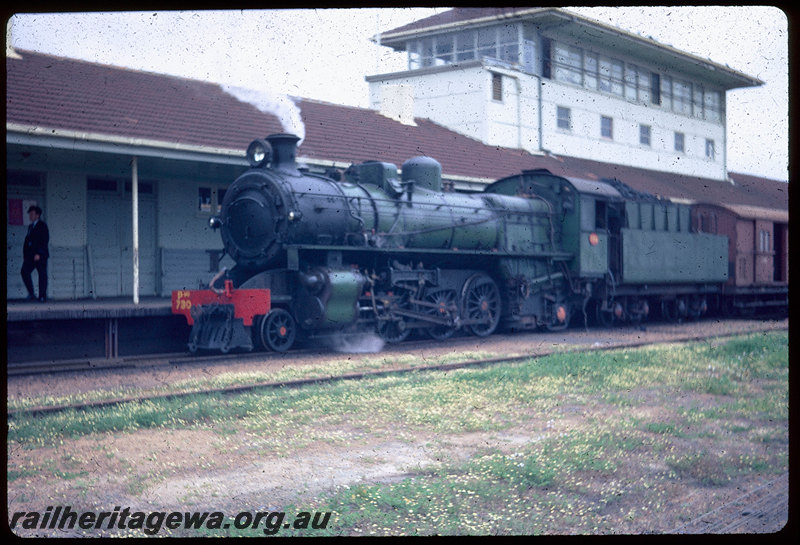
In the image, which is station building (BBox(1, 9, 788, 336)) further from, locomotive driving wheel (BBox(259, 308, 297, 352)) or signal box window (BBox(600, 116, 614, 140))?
locomotive driving wheel (BBox(259, 308, 297, 352))

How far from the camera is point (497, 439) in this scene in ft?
20.5

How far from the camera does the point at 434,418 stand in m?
6.88

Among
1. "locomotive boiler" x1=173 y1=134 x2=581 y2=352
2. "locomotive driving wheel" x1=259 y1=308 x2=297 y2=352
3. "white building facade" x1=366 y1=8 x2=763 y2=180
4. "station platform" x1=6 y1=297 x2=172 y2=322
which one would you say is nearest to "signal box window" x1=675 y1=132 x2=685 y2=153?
"white building facade" x1=366 y1=8 x2=763 y2=180

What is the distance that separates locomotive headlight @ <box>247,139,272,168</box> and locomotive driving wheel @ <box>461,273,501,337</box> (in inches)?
184

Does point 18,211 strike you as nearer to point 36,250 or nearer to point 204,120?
point 36,250

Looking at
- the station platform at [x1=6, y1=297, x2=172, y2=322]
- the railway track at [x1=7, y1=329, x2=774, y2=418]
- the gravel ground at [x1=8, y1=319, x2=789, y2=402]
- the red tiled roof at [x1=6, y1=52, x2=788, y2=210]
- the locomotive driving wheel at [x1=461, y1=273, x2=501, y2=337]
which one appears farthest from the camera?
the locomotive driving wheel at [x1=461, y1=273, x2=501, y2=337]

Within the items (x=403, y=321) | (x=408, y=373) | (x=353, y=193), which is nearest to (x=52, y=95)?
(x=353, y=193)

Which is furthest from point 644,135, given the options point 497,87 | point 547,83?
point 497,87

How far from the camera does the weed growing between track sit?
15.2 ft

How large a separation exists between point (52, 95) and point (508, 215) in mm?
8980

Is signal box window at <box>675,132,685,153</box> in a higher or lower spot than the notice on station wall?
higher

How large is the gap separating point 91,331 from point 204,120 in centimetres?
516

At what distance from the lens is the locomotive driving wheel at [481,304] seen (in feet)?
47.7

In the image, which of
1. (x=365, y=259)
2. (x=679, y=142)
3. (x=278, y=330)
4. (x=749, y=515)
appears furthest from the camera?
(x=679, y=142)
